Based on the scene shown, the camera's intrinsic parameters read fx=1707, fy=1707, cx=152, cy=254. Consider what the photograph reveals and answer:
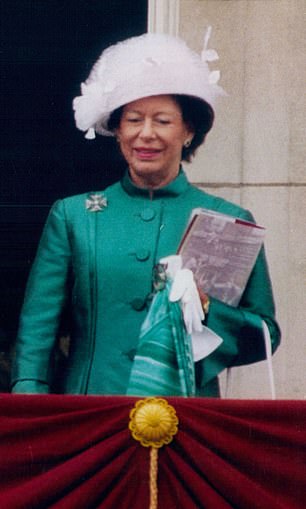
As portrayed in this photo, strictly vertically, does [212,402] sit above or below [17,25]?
below

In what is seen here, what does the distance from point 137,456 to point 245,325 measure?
2.20ft

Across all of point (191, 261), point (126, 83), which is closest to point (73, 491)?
point (191, 261)

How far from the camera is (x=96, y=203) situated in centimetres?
633

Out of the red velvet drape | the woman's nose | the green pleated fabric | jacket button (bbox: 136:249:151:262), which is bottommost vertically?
the red velvet drape

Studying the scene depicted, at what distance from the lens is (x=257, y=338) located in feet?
20.6

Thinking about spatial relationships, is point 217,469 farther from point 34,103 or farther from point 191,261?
point 34,103

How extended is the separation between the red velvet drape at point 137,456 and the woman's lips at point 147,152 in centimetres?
91

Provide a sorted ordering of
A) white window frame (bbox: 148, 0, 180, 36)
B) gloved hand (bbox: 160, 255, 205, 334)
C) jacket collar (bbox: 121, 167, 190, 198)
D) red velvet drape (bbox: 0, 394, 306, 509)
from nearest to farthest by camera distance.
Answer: red velvet drape (bbox: 0, 394, 306, 509) < gloved hand (bbox: 160, 255, 205, 334) < jacket collar (bbox: 121, 167, 190, 198) < white window frame (bbox: 148, 0, 180, 36)

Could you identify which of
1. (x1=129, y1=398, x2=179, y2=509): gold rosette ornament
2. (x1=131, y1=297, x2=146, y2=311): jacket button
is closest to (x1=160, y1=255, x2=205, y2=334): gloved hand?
(x1=131, y1=297, x2=146, y2=311): jacket button

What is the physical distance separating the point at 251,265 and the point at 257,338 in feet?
0.92

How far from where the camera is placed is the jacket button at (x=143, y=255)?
6.20m

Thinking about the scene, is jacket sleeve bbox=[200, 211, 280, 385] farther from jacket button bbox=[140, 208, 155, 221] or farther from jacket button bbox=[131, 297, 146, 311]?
jacket button bbox=[140, 208, 155, 221]

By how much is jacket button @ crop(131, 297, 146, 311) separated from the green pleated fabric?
0.05m

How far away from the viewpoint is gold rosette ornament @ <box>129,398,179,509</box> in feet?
19.2
